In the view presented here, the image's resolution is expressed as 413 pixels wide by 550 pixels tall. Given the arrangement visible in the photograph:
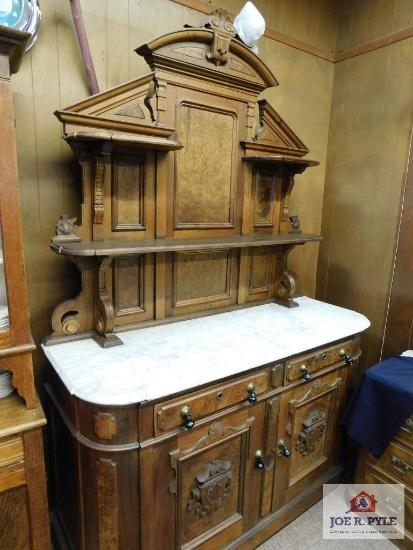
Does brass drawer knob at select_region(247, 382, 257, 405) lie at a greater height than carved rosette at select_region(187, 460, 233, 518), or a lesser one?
greater

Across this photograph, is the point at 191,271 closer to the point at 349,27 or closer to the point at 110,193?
the point at 110,193

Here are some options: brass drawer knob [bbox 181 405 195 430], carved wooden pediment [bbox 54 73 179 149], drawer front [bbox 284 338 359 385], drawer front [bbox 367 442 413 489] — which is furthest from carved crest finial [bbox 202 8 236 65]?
drawer front [bbox 367 442 413 489]

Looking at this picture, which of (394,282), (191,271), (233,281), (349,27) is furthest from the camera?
(349,27)

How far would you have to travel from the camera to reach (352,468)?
6.84 feet

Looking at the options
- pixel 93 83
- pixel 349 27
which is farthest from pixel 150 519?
pixel 349 27

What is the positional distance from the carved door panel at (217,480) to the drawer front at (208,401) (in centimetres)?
7

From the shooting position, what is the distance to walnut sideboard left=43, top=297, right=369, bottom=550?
3.92 feet

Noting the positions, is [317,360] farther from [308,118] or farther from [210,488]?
[308,118]

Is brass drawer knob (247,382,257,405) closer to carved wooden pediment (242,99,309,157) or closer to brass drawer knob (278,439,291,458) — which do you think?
brass drawer knob (278,439,291,458)

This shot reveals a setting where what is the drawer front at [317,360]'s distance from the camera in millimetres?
1605

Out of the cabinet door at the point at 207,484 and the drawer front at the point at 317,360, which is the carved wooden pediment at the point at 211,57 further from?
the cabinet door at the point at 207,484

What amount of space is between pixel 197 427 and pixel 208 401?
0.10 meters

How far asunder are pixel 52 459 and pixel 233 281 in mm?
1254

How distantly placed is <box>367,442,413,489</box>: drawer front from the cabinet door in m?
0.70
